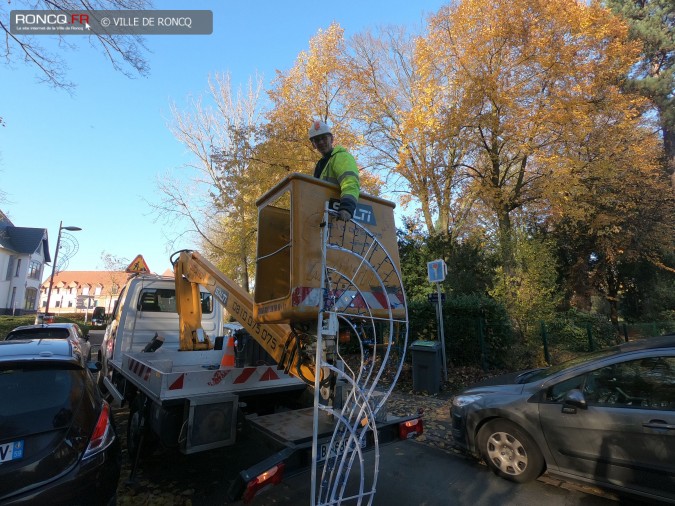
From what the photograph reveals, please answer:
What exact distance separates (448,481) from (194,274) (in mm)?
4051

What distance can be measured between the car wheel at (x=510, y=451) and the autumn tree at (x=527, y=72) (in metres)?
8.27

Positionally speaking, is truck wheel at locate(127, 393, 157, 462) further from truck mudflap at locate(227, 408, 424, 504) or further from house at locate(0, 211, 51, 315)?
house at locate(0, 211, 51, 315)

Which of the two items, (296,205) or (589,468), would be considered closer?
(296,205)

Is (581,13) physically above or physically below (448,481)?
above

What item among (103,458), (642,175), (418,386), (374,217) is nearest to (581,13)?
(642,175)

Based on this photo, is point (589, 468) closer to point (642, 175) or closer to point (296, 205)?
point (296, 205)

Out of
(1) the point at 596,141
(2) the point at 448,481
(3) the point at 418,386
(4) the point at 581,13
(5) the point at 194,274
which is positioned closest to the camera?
(2) the point at 448,481

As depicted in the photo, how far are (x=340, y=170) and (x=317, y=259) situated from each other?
841 mm

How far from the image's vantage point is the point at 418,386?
8.05 m

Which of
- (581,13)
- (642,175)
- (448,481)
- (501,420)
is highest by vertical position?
(581,13)

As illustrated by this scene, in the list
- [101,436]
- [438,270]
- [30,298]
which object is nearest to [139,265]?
[101,436]

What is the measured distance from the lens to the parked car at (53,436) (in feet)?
8.13

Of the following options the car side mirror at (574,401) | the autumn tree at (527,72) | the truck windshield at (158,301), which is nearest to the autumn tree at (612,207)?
the autumn tree at (527,72)

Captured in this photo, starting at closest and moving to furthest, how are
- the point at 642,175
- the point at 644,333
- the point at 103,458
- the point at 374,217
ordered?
the point at 103,458 → the point at 374,217 → the point at 642,175 → the point at 644,333
